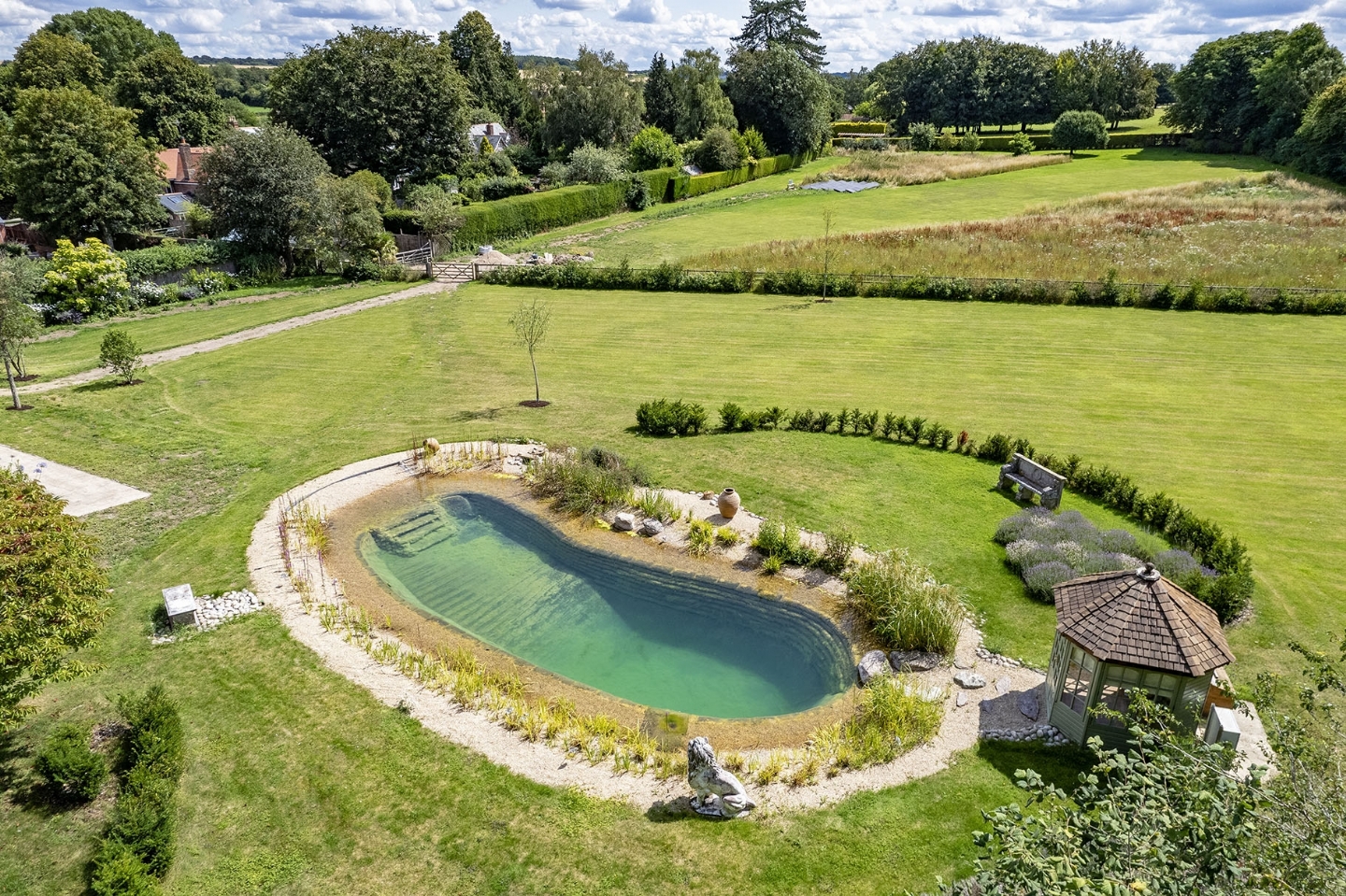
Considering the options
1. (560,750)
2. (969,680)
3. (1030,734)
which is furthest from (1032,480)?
(560,750)

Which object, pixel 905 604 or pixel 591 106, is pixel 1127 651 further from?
pixel 591 106

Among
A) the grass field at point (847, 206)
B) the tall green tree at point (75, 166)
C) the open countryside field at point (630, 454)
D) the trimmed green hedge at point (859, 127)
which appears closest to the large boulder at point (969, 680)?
the open countryside field at point (630, 454)

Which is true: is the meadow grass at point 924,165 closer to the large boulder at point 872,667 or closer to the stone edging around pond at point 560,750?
the large boulder at point 872,667

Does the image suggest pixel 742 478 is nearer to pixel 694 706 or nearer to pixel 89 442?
pixel 694 706

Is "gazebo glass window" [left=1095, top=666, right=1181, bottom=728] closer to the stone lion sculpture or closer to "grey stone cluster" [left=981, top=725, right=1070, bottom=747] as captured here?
"grey stone cluster" [left=981, top=725, right=1070, bottom=747]

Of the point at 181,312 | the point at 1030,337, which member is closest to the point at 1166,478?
the point at 1030,337
